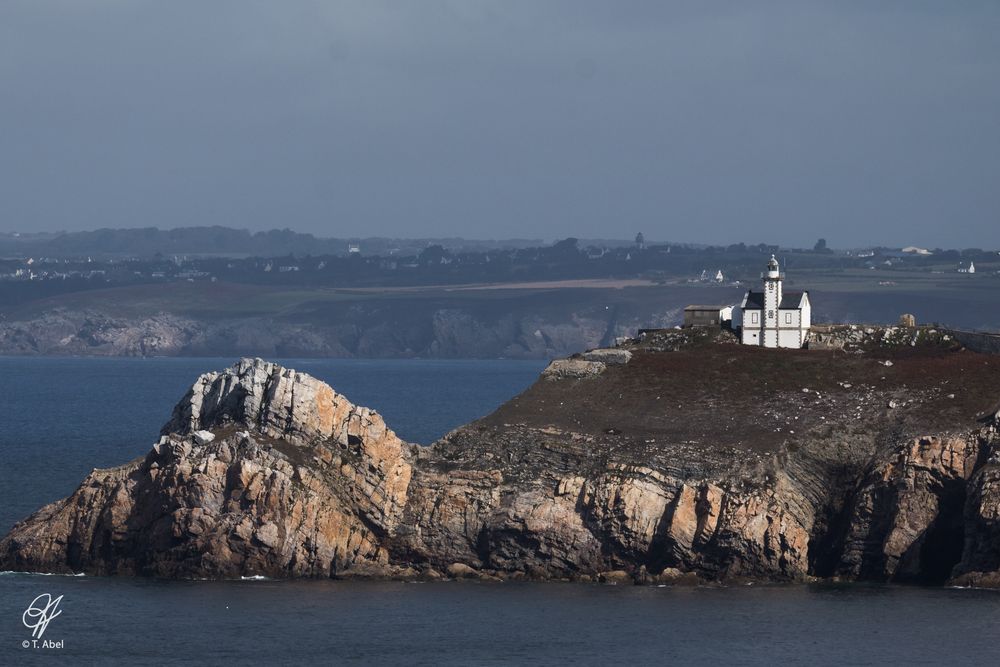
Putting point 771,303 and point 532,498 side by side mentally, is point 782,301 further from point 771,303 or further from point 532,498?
point 532,498

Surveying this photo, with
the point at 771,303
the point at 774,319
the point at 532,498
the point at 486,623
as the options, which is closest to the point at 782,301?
the point at 771,303

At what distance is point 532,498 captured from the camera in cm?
7456

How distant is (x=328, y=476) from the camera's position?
74.9m

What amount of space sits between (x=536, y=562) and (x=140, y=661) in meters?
18.9

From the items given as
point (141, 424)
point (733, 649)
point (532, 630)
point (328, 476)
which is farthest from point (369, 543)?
point (141, 424)

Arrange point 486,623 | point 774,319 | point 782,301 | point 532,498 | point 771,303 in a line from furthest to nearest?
point 782,301 < point 771,303 < point 774,319 < point 532,498 < point 486,623

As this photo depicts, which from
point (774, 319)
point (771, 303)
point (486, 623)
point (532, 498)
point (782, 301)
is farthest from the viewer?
point (782, 301)

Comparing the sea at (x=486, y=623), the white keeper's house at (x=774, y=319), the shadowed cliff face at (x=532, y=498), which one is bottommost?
the sea at (x=486, y=623)

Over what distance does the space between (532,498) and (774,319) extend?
77.2 feet

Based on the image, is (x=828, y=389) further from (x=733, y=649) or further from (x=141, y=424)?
(x=141, y=424)

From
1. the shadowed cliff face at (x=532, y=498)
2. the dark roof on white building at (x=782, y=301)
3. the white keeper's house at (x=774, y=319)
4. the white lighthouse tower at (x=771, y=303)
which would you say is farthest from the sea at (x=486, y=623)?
the dark roof on white building at (x=782, y=301)

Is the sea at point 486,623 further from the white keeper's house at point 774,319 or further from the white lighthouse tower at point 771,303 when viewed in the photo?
the white lighthouse tower at point 771,303

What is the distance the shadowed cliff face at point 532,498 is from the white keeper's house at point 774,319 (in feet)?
43.0

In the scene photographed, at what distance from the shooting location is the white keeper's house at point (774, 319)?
9319 cm
